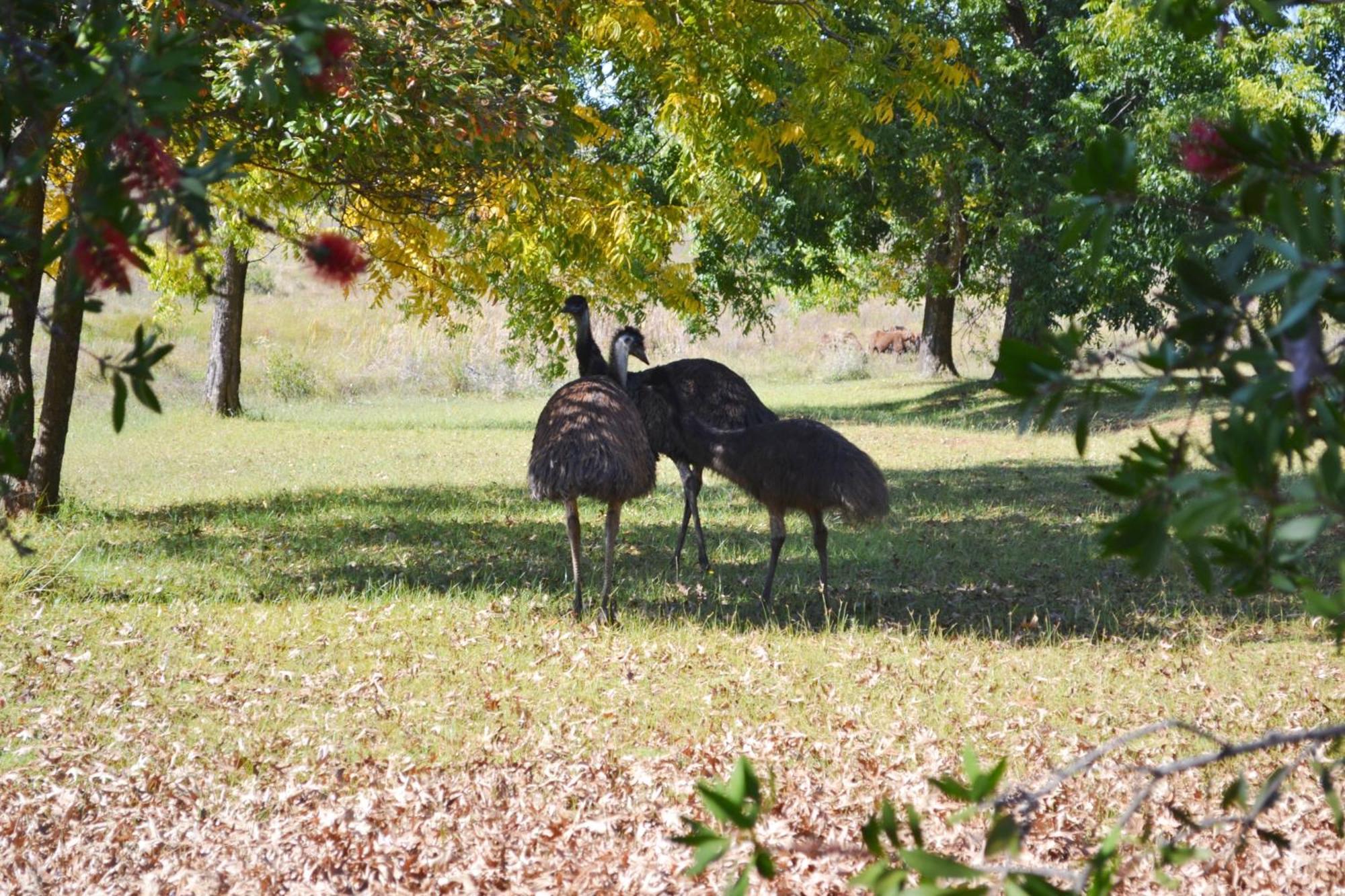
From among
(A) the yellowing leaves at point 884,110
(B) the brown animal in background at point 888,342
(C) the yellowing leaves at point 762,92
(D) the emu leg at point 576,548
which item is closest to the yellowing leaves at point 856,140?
(A) the yellowing leaves at point 884,110

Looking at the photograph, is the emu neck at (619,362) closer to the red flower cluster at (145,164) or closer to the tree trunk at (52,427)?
the tree trunk at (52,427)

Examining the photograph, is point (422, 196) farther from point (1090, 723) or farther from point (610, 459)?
point (1090, 723)

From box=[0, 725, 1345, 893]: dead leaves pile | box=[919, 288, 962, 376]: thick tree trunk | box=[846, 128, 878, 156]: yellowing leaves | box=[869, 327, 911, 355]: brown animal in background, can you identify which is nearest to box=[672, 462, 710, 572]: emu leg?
box=[846, 128, 878, 156]: yellowing leaves

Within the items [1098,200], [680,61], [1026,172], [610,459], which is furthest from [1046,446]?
[1098,200]

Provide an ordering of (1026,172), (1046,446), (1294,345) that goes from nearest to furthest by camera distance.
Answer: (1294,345)
(1046,446)
(1026,172)

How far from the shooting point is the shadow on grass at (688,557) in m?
9.42

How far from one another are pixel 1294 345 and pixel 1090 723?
208 inches

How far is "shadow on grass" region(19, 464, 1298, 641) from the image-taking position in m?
9.42

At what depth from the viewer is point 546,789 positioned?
5902 millimetres

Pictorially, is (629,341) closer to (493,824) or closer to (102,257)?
(493,824)

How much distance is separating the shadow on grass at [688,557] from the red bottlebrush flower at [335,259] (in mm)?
6466

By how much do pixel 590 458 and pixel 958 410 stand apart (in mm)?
19375

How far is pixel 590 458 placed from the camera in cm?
850

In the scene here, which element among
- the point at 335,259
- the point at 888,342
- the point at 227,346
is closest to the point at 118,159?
the point at 335,259
